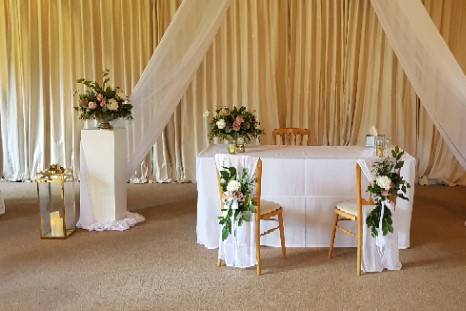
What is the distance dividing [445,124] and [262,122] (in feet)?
9.07

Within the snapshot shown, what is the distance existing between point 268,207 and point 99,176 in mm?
1790

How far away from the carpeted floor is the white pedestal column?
0.82 ft

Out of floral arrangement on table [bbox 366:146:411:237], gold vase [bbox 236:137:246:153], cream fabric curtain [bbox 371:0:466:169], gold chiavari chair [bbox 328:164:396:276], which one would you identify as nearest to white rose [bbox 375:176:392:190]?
floral arrangement on table [bbox 366:146:411:237]

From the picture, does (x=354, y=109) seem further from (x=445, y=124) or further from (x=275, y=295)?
(x=275, y=295)

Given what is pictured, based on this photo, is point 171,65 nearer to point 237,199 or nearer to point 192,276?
point 237,199

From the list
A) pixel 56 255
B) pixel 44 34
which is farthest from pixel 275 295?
pixel 44 34

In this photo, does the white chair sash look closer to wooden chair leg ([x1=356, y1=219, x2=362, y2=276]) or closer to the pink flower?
wooden chair leg ([x1=356, y1=219, x2=362, y2=276])

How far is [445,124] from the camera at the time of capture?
4297mm

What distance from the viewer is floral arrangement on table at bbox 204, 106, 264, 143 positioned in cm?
396

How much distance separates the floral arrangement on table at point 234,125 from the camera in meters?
3.96

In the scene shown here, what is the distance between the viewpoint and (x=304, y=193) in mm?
3842

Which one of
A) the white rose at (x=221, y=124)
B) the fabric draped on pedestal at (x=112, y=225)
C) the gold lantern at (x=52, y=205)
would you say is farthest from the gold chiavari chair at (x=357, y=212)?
the gold lantern at (x=52, y=205)

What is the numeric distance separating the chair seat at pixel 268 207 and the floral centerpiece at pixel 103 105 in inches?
67.1

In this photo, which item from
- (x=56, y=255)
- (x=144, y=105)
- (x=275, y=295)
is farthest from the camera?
(x=144, y=105)
